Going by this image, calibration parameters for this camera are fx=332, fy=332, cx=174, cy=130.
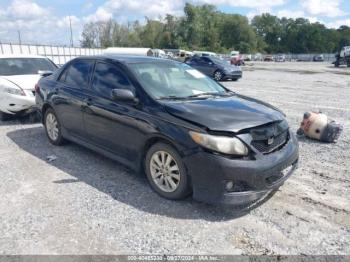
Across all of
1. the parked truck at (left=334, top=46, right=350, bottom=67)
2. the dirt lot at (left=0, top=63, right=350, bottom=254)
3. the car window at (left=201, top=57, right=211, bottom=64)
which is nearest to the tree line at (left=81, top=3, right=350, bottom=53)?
the parked truck at (left=334, top=46, right=350, bottom=67)

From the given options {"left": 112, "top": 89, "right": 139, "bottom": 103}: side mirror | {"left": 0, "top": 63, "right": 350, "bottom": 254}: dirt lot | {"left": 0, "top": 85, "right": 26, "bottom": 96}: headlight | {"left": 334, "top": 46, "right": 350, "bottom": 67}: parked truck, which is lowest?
{"left": 334, "top": 46, "right": 350, "bottom": 67}: parked truck

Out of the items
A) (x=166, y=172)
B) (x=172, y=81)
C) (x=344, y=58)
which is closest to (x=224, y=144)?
(x=166, y=172)

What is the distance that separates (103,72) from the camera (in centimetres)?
481

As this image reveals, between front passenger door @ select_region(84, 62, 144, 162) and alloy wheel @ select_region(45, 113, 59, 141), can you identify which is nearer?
front passenger door @ select_region(84, 62, 144, 162)

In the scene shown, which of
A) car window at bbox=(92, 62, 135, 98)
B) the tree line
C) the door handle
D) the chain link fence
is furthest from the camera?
the tree line

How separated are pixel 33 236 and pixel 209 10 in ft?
337

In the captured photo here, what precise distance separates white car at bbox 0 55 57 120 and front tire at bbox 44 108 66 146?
4.94 ft

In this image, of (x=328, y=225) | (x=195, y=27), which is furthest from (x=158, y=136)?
(x=195, y=27)

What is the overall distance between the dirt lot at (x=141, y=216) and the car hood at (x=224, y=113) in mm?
961

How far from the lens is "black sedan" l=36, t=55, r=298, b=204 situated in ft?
11.0

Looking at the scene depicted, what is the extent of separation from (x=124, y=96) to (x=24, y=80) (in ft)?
14.6

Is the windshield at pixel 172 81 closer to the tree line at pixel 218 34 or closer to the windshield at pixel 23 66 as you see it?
the windshield at pixel 23 66

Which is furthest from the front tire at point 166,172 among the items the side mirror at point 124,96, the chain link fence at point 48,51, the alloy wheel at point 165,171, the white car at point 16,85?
the chain link fence at point 48,51

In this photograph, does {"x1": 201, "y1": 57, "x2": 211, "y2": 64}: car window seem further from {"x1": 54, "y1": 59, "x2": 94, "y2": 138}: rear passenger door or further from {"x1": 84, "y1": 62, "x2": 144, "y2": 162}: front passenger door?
{"x1": 84, "y1": 62, "x2": 144, "y2": 162}: front passenger door
